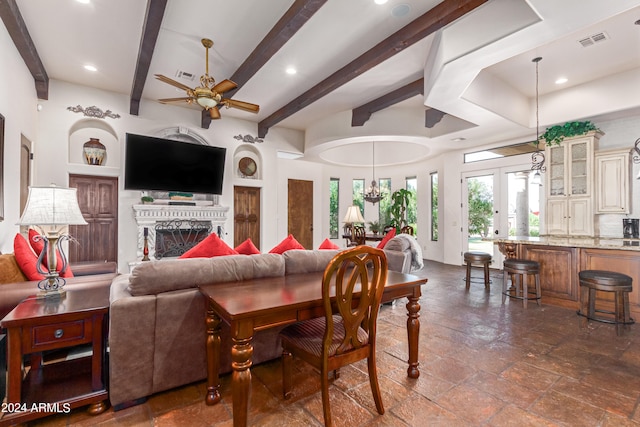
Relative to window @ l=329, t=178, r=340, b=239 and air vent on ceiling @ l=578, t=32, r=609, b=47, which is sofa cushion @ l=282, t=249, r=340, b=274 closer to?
air vent on ceiling @ l=578, t=32, r=609, b=47

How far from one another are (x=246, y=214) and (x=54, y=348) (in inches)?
202

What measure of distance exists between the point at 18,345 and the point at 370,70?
4.46m

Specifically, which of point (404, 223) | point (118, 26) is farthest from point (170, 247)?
point (404, 223)

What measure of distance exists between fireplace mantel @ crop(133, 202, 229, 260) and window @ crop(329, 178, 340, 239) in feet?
12.0

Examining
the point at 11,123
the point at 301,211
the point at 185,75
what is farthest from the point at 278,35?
the point at 301,211

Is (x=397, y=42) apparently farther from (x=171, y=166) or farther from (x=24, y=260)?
(x=171, y=166)

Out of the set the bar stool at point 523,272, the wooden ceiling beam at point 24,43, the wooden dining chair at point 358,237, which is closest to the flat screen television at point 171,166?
the wooden ceiling beam at point 24,43

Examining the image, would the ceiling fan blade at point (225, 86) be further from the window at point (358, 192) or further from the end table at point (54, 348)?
the window at point (358, 192)

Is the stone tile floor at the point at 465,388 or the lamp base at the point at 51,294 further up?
the lamp base at the point at 51,294

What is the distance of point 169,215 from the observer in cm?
557

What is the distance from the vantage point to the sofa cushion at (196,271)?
1.80 m

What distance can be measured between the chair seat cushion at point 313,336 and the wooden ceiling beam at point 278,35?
2.74m

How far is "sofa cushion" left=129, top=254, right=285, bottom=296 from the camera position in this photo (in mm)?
1800

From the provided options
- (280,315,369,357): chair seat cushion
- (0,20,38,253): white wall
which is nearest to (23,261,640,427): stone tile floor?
(280,315,369,357): chair seat cushion
